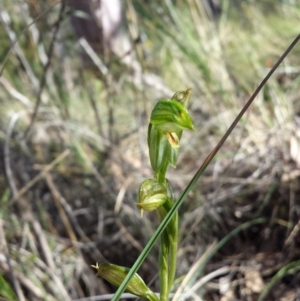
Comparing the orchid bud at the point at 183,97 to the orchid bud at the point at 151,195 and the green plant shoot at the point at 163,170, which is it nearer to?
the green plant shoot at the point at 163,170

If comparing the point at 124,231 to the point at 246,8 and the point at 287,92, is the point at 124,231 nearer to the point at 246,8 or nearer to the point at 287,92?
the point at 287,92

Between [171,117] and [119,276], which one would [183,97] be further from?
[119,276]

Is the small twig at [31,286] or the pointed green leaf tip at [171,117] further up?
the pointed green leaf tip at [171,117]

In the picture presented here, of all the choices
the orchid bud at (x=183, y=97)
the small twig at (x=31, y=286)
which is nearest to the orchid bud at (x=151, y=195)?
the orchid bud at (x=183, y=97)

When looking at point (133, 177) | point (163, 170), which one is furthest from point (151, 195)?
point (133, 177)

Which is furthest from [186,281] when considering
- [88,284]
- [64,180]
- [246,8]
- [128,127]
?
[246,8]

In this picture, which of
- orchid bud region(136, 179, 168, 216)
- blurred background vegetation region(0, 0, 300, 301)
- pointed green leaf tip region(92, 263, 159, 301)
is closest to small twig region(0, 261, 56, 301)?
blurred background vegetation region(0, 0, 300, 301)
